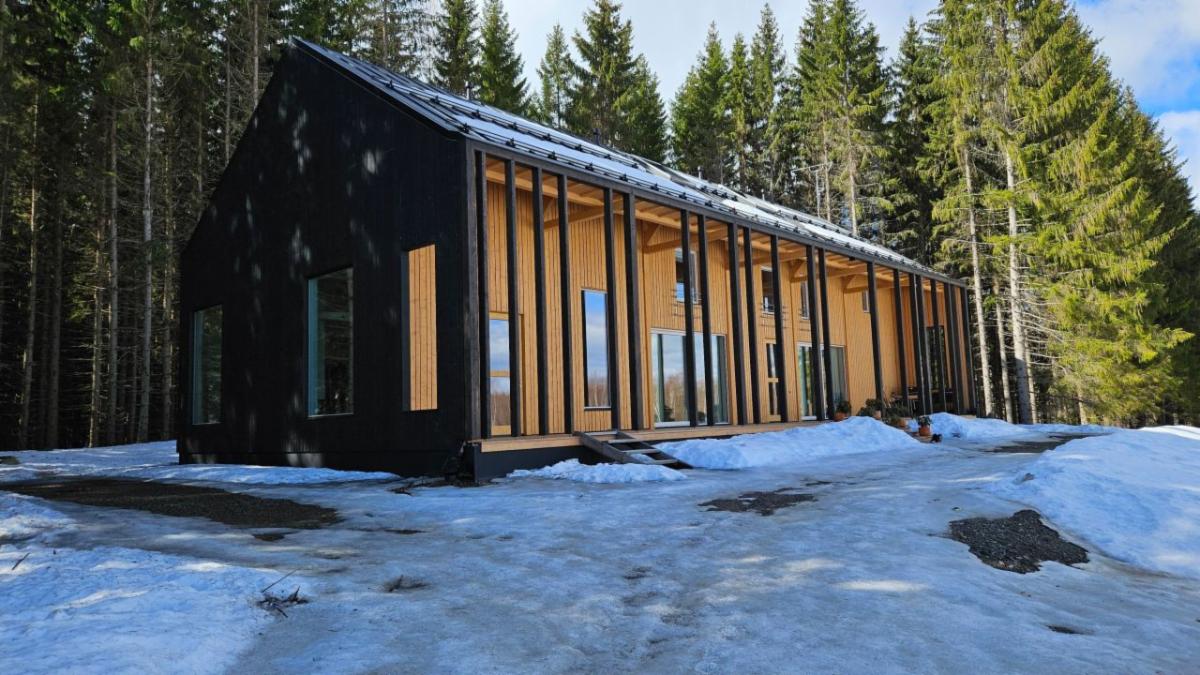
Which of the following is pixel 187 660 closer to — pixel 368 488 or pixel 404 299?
pixel 368 488

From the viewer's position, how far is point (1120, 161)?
883 inches

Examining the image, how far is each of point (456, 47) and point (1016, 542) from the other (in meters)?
29.4

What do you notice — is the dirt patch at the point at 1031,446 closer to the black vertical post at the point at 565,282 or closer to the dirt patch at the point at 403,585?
the black vertical post at the point at 565,282

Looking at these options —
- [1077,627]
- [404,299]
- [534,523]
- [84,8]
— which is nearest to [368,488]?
[404,299]

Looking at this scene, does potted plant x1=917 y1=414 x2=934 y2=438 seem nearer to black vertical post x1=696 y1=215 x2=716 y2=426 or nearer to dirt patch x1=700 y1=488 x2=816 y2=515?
black vertical post x1=696 y1=215 x2=716 y2=426

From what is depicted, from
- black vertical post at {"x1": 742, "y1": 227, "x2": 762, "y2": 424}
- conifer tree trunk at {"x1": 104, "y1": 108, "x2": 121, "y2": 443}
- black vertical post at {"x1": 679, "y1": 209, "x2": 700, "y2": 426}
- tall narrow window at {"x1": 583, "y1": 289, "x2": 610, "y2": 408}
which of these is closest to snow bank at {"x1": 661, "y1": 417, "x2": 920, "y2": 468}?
black vertical post at {"x1": 679, "y1": 209, "x2": 700, "y2": 426}

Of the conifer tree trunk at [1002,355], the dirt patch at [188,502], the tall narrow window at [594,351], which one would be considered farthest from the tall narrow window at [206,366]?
the conifer tree trunk at [1002,355]

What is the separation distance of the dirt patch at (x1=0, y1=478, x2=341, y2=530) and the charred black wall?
212cm

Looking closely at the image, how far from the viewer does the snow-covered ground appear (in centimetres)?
275

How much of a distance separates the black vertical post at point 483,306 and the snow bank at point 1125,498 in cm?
556

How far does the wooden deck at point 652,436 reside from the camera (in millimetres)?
8695

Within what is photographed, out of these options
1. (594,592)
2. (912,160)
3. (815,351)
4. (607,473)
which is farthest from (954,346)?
(594,592)

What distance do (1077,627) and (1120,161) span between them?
2506 cm

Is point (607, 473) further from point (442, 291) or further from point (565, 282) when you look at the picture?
point (442, 291)
